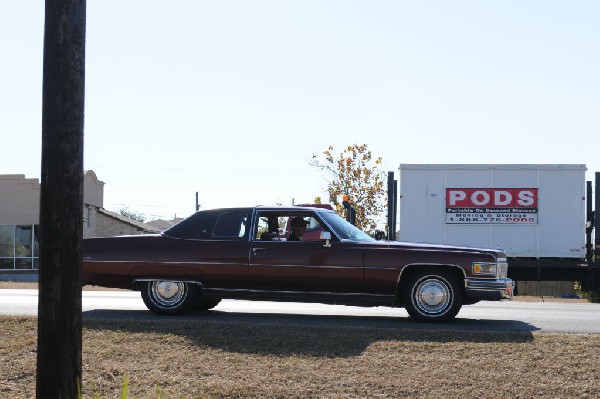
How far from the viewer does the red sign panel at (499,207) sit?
22.6 metres

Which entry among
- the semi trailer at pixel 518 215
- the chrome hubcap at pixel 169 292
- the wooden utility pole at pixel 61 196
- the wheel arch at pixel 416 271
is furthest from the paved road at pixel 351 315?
the semi trailer at pixel 518 215

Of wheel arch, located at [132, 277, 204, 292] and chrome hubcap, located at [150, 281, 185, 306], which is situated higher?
wheel arch, located at [132, 277, 204, 292]

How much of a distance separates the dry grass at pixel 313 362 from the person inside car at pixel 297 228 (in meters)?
2.16

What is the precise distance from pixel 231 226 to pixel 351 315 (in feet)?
7.50

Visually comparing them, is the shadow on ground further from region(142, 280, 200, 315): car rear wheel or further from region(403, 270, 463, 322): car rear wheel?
region(142, 280, 200, 315): car rear wheel

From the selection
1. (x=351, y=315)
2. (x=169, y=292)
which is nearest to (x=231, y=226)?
(x=169, y=292)

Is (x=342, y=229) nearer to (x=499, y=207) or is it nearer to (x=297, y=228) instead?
(x=297, y=228)

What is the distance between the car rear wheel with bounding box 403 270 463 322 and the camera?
11125 mm

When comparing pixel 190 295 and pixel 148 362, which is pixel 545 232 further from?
pixel 148 362

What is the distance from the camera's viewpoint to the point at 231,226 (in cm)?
1175

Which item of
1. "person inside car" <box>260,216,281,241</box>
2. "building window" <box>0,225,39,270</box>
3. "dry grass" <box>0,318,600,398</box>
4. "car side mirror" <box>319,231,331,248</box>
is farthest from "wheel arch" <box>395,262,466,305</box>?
"building window" <box>0,225,39,270</box>

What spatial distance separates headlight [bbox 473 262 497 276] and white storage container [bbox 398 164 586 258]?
11.5m

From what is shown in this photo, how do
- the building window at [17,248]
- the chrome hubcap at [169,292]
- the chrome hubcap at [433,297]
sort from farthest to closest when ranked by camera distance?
the building window at [17,248], the chrome hubcap at [169,292], the chrome hubcap at [433,297]

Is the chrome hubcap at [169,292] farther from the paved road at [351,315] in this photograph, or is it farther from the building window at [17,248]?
the building window at [17,248]
